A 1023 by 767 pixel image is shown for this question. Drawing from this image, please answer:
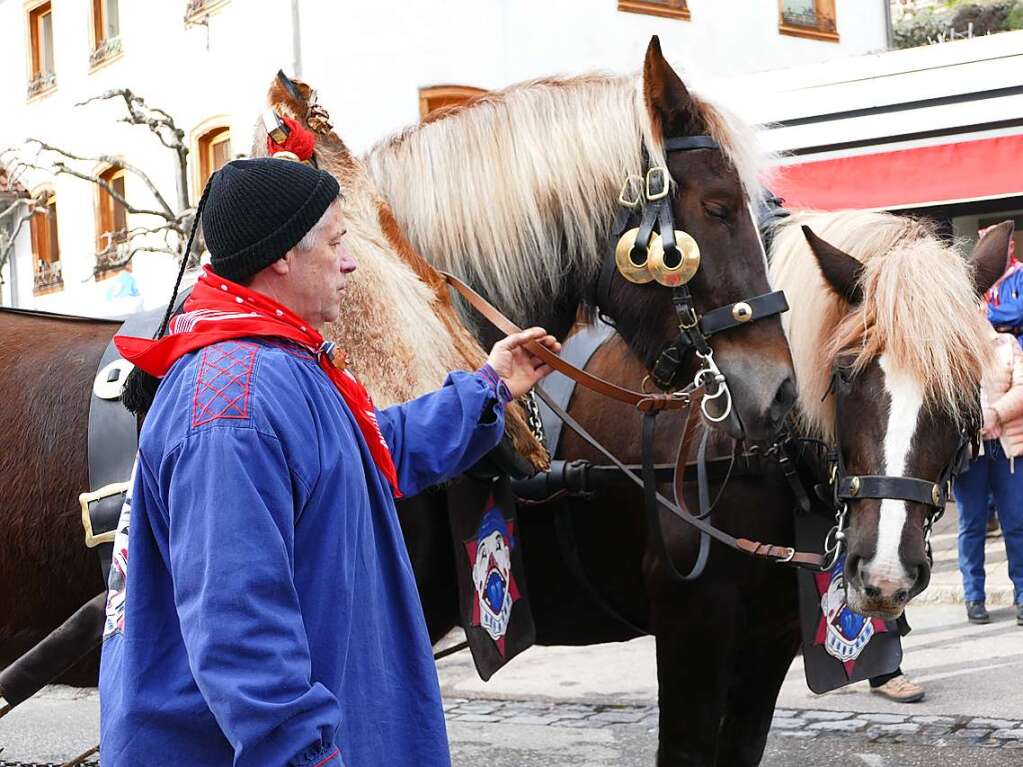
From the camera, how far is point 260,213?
1.85m

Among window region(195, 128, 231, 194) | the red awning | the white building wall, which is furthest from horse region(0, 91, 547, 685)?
window region(195, 128, 231, 194)

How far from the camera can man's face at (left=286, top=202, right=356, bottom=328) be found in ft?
6.17

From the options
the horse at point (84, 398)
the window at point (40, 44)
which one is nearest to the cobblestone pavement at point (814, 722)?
the horse at point (84, 398)

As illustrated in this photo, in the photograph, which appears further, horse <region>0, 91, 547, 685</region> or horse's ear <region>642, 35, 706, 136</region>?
horse's ear <region>642, 35, 706, 136</region>

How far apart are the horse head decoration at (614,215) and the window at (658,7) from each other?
11.5 metres

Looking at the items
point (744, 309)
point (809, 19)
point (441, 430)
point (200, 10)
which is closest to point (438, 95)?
point (200, 10)

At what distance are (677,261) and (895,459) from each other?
0.69 m

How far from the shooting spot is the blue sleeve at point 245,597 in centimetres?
161

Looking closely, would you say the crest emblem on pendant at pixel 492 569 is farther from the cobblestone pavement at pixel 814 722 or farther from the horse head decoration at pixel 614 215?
the cobblestone pavement at pixel 814 722

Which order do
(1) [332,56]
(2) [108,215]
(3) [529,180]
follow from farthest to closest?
(2) [108,215], (1) [332,56], (3) [529,180]

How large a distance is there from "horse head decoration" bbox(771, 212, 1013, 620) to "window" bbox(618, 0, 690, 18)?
1144cm

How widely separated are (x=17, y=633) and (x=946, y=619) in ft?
18.1

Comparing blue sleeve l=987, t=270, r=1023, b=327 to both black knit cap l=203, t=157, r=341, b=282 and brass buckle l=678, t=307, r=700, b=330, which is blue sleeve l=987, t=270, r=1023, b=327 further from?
black knit cap l=203, t=157, r=341, b=282

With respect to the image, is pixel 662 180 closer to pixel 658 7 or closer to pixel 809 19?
pixel 658 7
